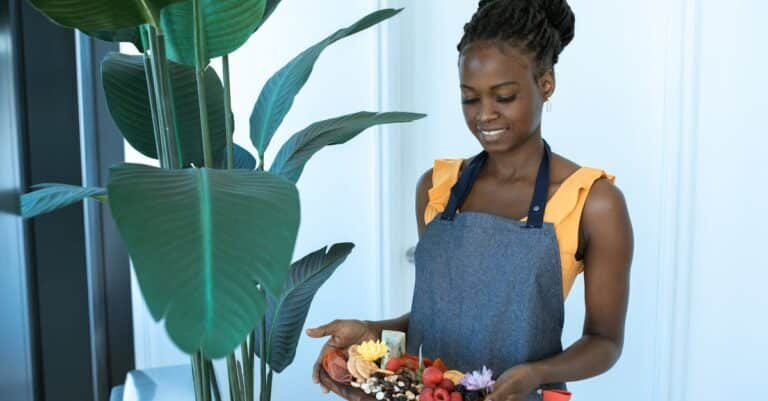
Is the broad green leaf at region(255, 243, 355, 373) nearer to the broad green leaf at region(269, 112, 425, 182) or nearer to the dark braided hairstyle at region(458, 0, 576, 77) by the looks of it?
the broad green leaf at region(269, 112, 425, 182)

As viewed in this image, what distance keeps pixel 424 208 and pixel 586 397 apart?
940 mm

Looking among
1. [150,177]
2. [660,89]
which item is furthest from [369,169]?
[150,177]

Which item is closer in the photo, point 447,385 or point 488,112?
point 447,385

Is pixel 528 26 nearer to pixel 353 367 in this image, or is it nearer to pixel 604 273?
pixel 604 273

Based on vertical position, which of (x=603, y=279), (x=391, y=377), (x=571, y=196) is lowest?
(x=391, y=377)

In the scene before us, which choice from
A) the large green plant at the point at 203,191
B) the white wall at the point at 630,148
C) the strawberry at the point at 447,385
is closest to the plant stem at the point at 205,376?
the large green plant at the point at 203,191

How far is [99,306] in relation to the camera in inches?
55.2

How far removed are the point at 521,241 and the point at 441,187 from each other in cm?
20

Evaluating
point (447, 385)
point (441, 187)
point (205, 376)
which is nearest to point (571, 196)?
point (441, 187)

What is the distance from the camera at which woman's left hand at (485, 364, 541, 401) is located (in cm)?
83

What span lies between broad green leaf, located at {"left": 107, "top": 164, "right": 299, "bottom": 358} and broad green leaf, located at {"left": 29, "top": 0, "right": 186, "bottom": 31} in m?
0.17

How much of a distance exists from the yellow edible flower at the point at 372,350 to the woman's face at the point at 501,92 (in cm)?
34

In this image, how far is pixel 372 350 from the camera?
941 mm

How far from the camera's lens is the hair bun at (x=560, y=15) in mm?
1052
